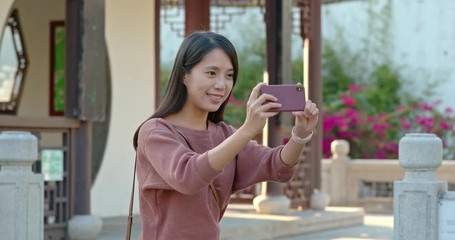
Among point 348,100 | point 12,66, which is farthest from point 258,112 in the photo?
point 348,100

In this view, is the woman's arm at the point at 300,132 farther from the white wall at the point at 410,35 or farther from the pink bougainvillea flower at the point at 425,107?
the white wall at the point at 410,35

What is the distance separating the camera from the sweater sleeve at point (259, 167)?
9.87 ft

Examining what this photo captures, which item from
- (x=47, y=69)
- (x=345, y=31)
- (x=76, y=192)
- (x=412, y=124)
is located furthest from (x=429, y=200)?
(x=345, y=31)

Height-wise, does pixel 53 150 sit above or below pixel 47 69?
below

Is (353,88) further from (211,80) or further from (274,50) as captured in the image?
(211,80)

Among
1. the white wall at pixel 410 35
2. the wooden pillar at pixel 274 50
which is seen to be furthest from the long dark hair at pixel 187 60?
the white wall at pixel 410 35

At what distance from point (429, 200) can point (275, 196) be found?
500 cm

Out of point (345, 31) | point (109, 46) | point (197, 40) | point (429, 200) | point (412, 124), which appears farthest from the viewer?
point (345, 31)

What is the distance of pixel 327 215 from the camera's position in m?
11.7

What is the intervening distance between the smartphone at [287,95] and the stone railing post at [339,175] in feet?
42.3

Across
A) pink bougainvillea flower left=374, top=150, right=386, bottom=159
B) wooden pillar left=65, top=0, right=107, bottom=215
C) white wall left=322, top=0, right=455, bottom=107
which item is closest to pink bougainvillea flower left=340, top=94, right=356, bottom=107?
pink bougainvillea flower left=374, top=150, right=386, bottom=159

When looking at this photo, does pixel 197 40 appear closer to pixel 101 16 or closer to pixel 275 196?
pixel 101 16

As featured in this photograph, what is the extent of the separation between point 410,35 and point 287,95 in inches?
753

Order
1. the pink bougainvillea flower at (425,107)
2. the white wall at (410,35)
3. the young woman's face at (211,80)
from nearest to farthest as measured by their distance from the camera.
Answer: the young woman's face at (211,80) < the pink bougainvillea flower at (425,107) < the white wall at (410,35)
